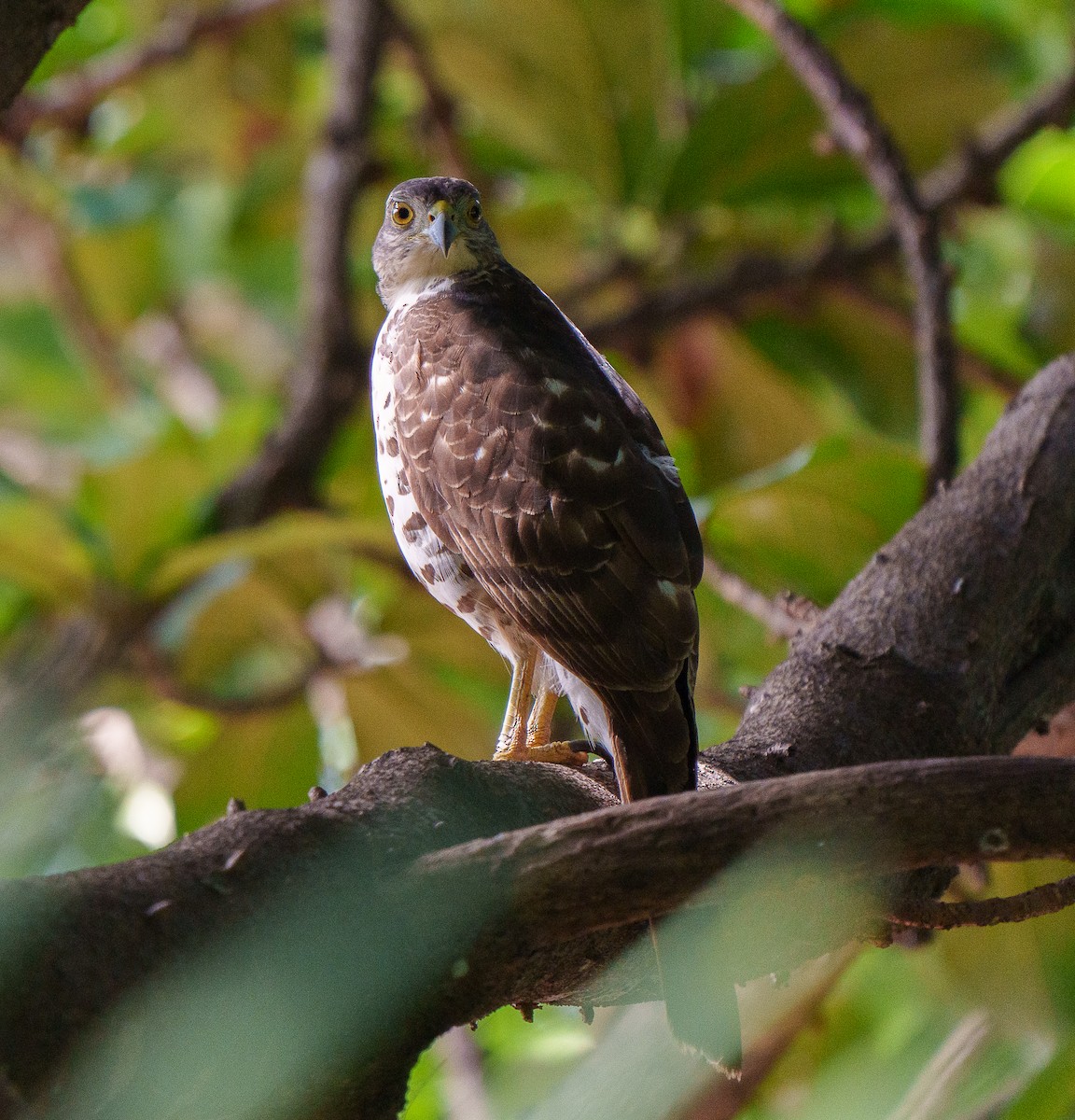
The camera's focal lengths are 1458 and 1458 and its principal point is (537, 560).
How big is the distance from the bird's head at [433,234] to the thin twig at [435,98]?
1.04 metres

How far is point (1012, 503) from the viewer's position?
2920 mm

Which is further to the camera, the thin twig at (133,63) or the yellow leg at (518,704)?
the thin twig at (133,63)

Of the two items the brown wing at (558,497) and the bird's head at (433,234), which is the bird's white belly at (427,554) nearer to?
the brown wing at (558,497)

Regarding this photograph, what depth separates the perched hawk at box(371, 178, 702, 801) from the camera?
236 centimetres

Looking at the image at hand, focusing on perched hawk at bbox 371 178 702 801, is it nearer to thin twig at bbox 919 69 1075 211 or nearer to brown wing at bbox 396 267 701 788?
brown wing at bbox 396 267 701 788

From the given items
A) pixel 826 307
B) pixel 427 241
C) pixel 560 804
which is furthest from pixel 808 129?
pixel 560 804

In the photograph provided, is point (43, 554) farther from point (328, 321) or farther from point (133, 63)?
point (133, 63)

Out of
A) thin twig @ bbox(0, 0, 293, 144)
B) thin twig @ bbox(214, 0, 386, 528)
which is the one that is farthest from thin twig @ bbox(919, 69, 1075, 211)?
thin twig @ bbox(0, 0, 293, 144)

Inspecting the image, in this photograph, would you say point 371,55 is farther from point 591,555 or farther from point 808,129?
point 591,555

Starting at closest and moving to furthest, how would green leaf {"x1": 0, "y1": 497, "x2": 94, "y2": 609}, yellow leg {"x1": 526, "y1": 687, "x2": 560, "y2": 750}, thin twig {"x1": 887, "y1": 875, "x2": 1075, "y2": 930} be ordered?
1. thin twig {"x1": 887, "y1": 875, "x2": 1075, "y2": 930}
2. yellow leg {"x1": 526, "y1": 687, "x2": 560, "y2": 750}
3. green leaf {"x1": 0, "y1": 497, "x2": 94, "y2": 609}

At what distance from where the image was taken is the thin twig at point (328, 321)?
4.27 m

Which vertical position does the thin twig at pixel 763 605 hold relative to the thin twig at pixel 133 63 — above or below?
below

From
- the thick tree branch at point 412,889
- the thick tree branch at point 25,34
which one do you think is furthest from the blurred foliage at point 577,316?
the thick tree branch at point 25,34

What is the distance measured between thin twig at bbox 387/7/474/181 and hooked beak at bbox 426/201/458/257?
1225 millimetres
